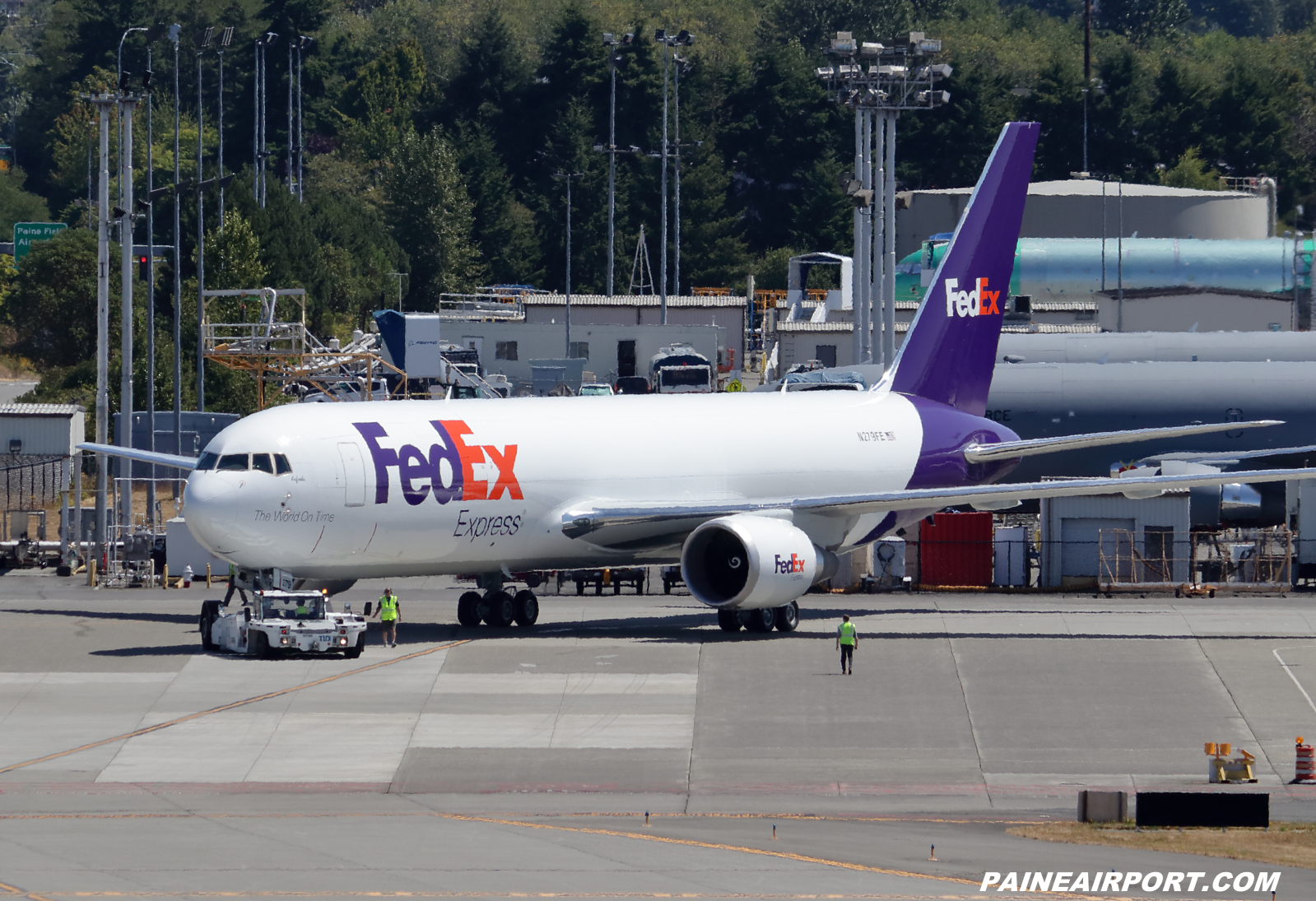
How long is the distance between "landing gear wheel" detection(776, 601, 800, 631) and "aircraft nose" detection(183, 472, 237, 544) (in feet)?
42.2

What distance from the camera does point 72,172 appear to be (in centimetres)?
18388

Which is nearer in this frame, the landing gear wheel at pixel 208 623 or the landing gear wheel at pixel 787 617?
Answer: the landing gear wheel at pixel 208 623

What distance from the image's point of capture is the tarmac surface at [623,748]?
24422 mm

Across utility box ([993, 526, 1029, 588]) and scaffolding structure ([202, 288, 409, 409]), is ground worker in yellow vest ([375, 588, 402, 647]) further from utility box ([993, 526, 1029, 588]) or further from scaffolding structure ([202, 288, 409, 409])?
scaffolding structure ([202, 288, 409, 409])

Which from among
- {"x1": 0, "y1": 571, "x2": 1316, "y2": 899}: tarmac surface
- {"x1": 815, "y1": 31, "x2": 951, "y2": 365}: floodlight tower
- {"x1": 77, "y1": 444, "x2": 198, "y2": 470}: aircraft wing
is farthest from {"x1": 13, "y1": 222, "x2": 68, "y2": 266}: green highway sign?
{"x1": 0, "y1": 571, "x2": 1316, "y2": 899}: tarmac surface

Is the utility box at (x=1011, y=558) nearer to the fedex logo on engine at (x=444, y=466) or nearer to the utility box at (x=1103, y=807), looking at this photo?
the fedex logo on engine at (x=444, y=466)

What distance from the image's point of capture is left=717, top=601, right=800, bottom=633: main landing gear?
147ft

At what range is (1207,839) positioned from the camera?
2662 cm

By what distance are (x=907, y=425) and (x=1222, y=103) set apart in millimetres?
142491

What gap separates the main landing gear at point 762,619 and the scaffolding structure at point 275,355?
117ft

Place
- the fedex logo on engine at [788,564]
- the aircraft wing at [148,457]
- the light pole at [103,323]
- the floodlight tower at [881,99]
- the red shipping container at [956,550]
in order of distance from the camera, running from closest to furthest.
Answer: the fedex logo on engine at [788,564], the aircraft wing at [148,457], the light pole at [103,323], the red shipping container at [956,550], the floodlight tower at [881,99]

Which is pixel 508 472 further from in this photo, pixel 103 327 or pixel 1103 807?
pixel 1103 807

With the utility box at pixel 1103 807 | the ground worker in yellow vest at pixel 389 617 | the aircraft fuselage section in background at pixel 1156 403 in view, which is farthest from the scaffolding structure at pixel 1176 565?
the utility box at pixel 1103 807

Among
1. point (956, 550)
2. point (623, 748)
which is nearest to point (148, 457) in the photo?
point (623, 748)
